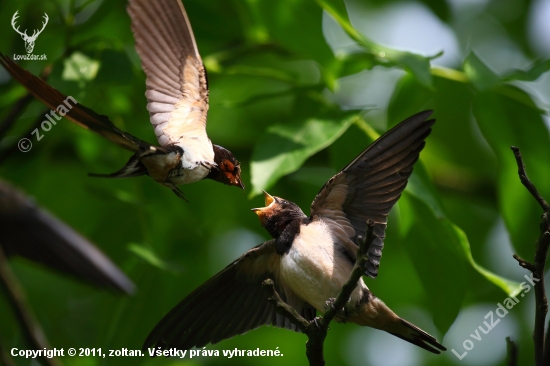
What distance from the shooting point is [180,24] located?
8.07ft

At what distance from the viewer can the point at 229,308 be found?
10.8 feet

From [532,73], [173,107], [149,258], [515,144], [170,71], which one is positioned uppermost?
[170,71]

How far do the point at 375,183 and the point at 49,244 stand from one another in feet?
5.79

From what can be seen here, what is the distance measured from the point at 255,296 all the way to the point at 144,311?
0.75 meters

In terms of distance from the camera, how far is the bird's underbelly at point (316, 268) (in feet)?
9.45

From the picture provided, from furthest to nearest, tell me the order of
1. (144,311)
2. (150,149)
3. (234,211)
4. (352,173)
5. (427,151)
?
(427,151), (234,211), (144,311), (352,173), (150,149)

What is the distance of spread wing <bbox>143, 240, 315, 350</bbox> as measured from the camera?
318 centimetres

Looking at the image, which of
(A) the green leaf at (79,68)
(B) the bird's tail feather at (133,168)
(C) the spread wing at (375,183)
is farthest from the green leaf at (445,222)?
(A) the green leaf at (79,68)

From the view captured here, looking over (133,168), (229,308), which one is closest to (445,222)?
(229,308)

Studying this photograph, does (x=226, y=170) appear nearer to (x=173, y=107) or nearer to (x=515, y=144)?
(x=173, y=107)

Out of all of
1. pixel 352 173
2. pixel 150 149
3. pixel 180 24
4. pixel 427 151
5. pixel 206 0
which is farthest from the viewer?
pixel 427 151

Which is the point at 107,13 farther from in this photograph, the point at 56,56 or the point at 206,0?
the point at 206,0

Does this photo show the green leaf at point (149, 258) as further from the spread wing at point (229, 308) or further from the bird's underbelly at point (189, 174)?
the bird's underbelly at point (189, 174)

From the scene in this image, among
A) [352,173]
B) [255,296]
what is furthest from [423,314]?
[352,173]
